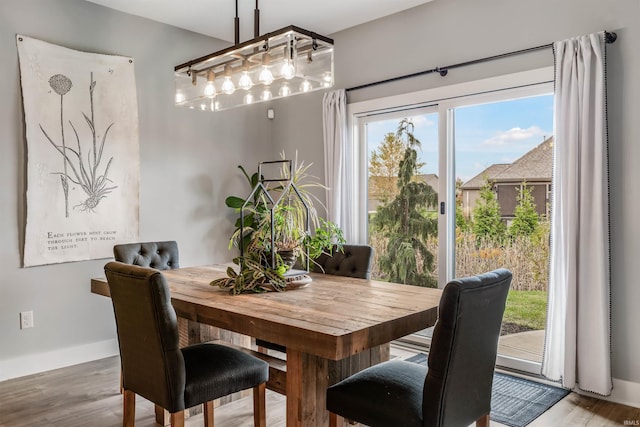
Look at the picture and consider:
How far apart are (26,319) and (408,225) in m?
2.92

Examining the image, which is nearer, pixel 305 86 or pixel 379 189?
pixel 305 86

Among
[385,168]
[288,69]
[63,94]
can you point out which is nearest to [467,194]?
[385,168]

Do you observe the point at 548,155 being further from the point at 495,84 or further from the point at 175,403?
the point at 175,403

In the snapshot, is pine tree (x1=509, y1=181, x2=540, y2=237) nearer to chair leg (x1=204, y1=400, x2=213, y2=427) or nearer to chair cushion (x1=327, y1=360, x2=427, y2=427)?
chair cushion (x1=327, y1=360, x2=427, y2=427)

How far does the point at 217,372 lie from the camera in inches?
83.4

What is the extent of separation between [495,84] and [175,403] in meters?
2.83

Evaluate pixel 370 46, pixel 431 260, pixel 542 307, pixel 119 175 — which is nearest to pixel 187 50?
pixel 119 175

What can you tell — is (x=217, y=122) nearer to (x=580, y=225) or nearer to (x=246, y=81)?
(x=246, y=81)

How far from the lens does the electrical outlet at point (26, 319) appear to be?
135 inches

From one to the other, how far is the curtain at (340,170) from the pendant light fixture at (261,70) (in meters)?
1.46

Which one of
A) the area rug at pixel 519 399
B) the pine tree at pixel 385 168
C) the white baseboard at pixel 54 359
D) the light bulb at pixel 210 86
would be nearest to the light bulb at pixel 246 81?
the light bulb at pixel 210 86

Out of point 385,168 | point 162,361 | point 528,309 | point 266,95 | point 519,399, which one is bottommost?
point 519,399

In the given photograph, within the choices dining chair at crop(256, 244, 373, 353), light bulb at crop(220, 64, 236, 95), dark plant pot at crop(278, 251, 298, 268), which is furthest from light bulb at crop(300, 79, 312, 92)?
dining chair at crop(256, 244, 373, 353)

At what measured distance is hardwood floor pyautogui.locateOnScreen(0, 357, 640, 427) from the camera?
268 centimetres
